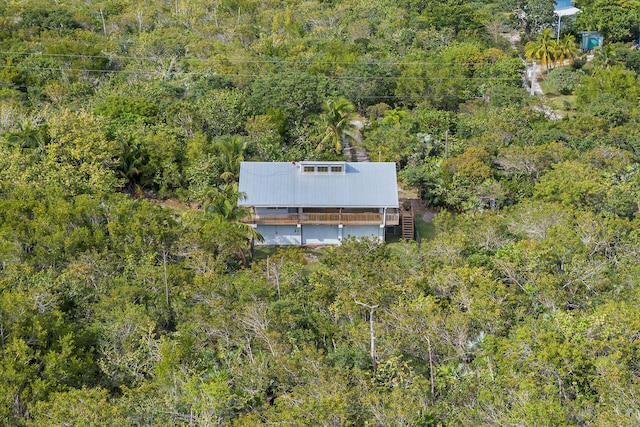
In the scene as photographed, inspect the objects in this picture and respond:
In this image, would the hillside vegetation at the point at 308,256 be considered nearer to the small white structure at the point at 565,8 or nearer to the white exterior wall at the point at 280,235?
the white exterior wall at the point at 280,235

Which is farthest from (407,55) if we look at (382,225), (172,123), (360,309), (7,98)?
(360,309)

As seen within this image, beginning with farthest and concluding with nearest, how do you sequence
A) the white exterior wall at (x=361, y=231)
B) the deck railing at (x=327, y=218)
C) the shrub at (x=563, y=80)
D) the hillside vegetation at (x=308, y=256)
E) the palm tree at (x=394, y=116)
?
1. the shrub at (x=563, y=80)
2. the palm tree at (x=394, y=116)
3. the white exterior wall at (x=361, y=231)
4. the deck railing at (x=327, y=218)
5. the hillside vegetation at (x=308, y=256)

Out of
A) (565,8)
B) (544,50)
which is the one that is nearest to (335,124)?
(544,50)

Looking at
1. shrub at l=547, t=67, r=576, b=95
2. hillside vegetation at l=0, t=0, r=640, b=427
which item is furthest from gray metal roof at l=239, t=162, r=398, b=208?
shrub at l=547, t=67, r=576, b=95

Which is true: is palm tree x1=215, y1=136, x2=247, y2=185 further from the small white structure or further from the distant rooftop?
the distant rooftop

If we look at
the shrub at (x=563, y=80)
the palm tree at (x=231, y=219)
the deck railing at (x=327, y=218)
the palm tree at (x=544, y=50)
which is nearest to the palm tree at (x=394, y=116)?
the deck railing at (x=327, y=218)

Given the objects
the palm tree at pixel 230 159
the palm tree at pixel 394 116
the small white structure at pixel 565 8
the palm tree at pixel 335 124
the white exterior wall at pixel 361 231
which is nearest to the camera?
the white exterior wall at pixel 361 231

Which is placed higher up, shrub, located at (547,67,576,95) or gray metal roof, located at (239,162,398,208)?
gray metal roof, located at (239,162,398,208)

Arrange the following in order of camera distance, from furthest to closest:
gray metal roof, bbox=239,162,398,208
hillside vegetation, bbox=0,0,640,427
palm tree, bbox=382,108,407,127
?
palm tree, bbox=382,108,407,127 → gray metal roof, bbox=239,162,398,208 → hillside vegetation, bbox=0,0,640,427
